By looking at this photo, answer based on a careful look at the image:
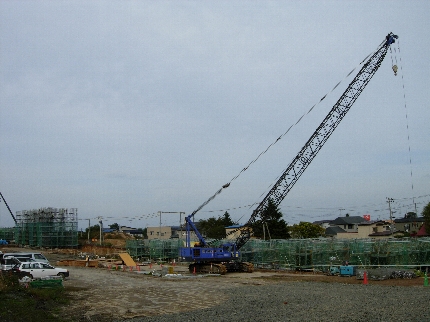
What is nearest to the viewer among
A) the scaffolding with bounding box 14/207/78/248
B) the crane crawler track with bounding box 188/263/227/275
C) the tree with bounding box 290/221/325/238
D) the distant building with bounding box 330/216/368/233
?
the crane crawler track with bounding box 188/263/227/275

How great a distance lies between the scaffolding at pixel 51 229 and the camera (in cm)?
7625

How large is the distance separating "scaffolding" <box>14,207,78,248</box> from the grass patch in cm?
5457

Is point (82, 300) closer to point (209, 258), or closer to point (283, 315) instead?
point (283, 315)

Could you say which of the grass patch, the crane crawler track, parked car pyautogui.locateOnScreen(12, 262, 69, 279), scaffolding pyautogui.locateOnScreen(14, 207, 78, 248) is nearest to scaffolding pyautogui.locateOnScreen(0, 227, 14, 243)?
scaffolding pyautogui.locateOnScreen(14, 207, 78, 248)

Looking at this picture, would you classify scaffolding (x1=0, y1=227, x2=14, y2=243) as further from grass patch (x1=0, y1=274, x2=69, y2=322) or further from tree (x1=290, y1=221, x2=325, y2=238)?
grass patch (x1=0, y1=274, x2=69, y2=322)

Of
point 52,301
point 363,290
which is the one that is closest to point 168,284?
point 52,301

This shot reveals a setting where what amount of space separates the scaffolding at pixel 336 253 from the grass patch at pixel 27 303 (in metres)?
24.0

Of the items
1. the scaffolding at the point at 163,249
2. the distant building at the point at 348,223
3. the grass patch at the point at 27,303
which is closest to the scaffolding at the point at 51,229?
the scaffolding at the point at 163,249

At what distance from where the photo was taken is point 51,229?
76.7m

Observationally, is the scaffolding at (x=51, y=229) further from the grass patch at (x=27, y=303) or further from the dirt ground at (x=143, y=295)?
the grass patch at (x=27, y=303)

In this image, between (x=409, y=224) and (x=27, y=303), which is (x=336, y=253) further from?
(x=409, y=224)

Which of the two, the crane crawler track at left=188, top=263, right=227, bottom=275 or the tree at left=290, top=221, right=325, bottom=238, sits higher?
the tree at left=290, top=221, right=325, bottom=238

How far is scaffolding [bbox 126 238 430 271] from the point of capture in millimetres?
36719

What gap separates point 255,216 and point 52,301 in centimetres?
2732
